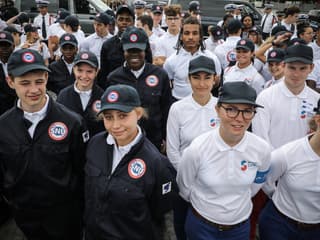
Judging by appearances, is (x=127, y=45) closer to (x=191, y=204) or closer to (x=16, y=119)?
(x=16, y=119)

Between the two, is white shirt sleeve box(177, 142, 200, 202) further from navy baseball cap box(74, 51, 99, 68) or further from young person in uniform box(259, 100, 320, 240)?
navy baseball cap box(74, 51, 99, 68)

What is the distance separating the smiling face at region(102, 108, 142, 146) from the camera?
2.29 meters

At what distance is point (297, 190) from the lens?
7.85 ft

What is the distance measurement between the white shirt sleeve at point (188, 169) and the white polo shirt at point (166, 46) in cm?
354

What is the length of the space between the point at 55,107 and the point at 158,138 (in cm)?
168

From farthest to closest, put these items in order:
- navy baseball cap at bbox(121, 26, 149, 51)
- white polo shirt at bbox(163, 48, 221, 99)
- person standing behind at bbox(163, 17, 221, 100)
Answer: white polo shirt at bbox(163, 48, 221, 99), person standing behind at bbox(163, 17, 221, 100), navy baseball cap at bbox(121, 26, 149, 51)

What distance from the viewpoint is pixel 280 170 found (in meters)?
2.49

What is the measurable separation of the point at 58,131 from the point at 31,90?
36cm

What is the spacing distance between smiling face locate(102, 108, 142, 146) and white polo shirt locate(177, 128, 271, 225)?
47 cm

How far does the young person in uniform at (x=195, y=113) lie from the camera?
306 cm

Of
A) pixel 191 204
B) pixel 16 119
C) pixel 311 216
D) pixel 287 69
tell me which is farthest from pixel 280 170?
pixel 16 119

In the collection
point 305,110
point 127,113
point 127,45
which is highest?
point 127,45

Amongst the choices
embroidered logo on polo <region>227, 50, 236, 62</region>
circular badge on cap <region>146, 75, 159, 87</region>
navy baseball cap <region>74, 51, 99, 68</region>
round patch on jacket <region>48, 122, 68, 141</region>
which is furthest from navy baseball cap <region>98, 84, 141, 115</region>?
embroidered logo on polo <region>227, 50, 236, 62</region>

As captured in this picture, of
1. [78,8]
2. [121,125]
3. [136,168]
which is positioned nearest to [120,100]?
[121,125]
